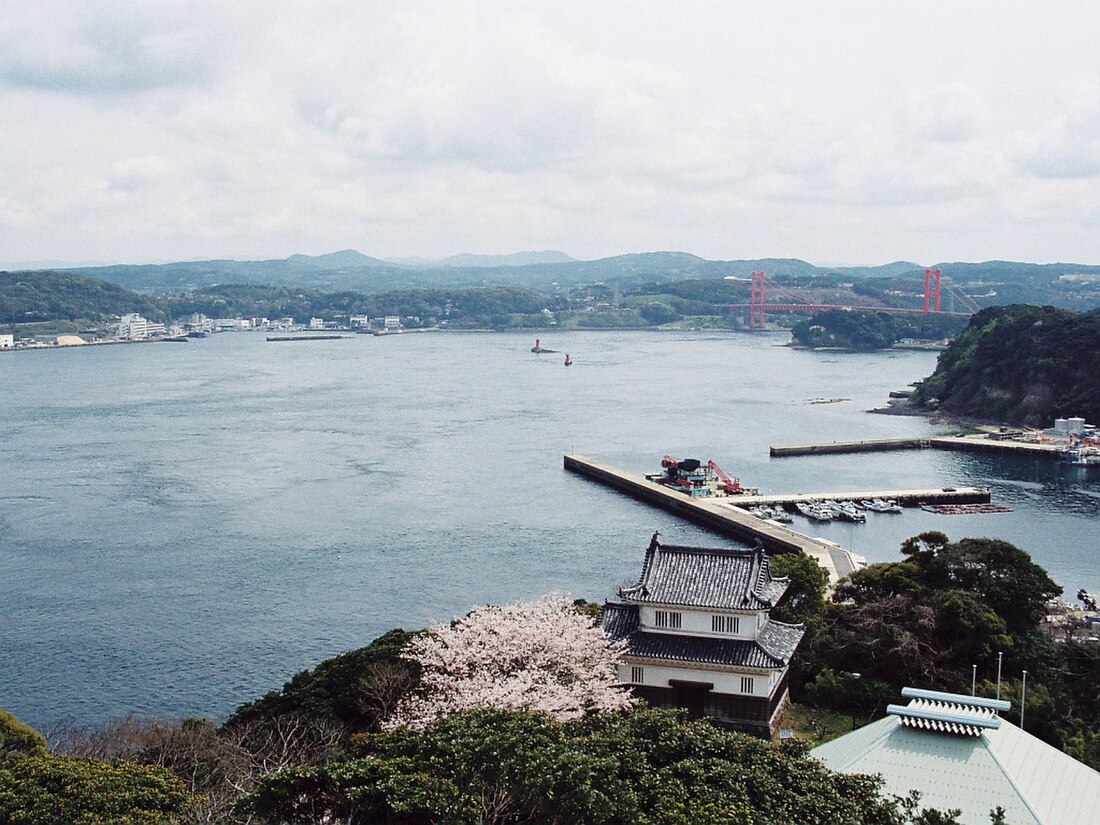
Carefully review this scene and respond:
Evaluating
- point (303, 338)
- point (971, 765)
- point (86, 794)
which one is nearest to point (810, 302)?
point (303, 338)

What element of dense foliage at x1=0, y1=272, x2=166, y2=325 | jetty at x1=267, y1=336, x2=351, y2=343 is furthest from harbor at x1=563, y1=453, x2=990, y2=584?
dense foliage at x1=0, y1=272, x2=166, y2=325

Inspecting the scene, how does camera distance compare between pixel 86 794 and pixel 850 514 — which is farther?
pixel 850 514

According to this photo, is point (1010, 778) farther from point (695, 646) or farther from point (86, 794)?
point (86, 794)

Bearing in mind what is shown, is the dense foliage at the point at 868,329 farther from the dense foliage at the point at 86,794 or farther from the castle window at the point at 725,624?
the dense foliage at the point at 86,794

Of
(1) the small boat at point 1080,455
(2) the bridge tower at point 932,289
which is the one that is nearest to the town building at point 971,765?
(1) the small boat at point 1080,455

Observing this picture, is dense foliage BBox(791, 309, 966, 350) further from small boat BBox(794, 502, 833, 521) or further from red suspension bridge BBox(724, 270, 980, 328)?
small boat BBox(794, 502, 833, 521)

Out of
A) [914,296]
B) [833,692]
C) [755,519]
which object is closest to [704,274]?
[914,296]
